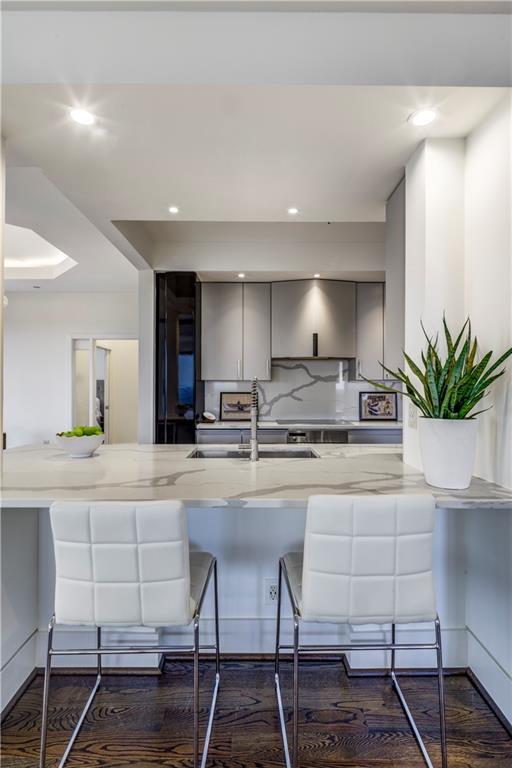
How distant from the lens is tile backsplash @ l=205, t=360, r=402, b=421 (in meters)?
4.61

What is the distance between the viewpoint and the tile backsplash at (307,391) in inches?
182

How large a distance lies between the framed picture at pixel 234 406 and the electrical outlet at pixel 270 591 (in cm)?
271

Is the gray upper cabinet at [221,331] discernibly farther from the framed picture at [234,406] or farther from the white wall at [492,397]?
the white wall at [492,397]

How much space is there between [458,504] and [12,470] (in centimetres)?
171

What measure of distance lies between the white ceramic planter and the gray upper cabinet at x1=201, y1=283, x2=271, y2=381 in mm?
2798

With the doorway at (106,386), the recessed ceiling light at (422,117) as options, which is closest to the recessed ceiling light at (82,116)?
the recessed ceiling light at (422,117)

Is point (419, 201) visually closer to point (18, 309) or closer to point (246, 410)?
point (246, 410)

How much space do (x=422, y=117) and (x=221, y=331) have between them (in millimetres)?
2821

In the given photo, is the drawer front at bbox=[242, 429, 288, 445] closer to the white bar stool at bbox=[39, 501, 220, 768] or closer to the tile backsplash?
the tile backsplash

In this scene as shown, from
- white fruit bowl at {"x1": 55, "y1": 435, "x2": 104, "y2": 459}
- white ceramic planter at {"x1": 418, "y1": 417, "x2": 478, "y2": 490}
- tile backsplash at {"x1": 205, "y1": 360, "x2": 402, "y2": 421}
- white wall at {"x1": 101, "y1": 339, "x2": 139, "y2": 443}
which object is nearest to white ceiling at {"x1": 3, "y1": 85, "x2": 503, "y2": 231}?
white ceramic planter at {"x1": 418, "y1": 417, "x2": 478, "y2": 490}

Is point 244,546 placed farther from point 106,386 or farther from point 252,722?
point 106,386

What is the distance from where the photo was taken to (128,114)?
1652mm

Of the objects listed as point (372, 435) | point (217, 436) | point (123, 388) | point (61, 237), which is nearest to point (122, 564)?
point (217, 436)

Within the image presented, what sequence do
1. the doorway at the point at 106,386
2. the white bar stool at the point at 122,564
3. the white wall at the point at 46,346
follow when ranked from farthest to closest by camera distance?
the doorway at the point at 106,386
the white wall at the point at 46,346
the white bar stool at the point at 122,564
